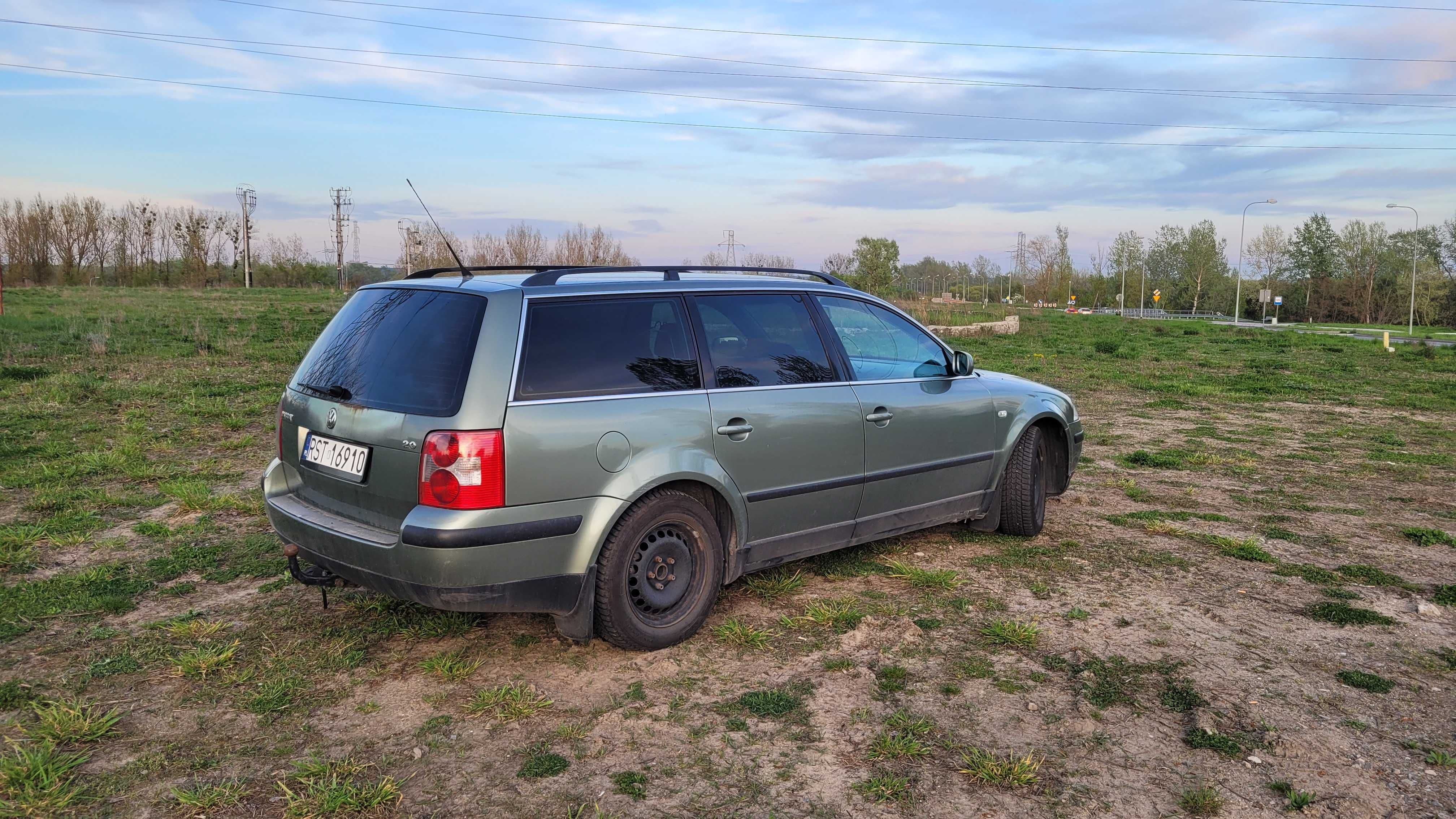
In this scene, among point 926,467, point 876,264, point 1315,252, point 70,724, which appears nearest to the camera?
point 70,724

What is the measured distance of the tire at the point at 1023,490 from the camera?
18.3ft

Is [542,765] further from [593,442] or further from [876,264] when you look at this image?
[876,264]

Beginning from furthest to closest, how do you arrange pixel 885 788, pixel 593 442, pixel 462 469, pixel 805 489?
pixel 805 489 → pixel 593 442 → pixel 462 469 → pixel 885 788

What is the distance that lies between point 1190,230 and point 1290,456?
307ft

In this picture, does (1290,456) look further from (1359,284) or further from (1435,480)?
(1359,284)

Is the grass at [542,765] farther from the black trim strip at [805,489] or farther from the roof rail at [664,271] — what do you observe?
the roof rail at [664,271]

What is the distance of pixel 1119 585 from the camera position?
16.0ft

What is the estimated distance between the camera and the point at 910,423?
4.86 m

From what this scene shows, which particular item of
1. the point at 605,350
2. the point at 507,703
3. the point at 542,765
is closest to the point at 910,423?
the point at 605,350

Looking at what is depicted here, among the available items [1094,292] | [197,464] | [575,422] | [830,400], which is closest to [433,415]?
[575,422]

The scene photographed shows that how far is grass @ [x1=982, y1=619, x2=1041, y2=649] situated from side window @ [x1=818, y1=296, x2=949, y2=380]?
1.42 meters

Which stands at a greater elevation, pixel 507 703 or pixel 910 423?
pixel 910 423

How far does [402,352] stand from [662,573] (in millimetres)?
1426

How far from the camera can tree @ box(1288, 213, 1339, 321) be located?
7869 centimetres
